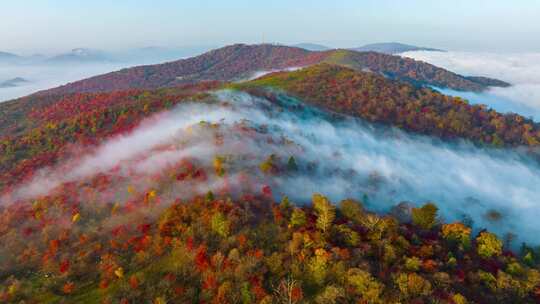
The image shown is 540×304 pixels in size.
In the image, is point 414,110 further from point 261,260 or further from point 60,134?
point 60,134

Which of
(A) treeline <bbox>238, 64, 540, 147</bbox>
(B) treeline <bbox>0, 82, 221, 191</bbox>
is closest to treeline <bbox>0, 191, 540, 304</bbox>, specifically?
(B) treeline <bbox>0, 82, 221, 191</bbox>

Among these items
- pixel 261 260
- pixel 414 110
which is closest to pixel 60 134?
pixel 261 260

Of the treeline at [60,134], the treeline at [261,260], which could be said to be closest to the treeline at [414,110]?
the treeline at [60,134]

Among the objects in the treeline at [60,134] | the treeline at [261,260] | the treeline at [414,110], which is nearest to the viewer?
the treeline at [261,260]

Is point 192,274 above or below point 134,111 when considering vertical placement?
below

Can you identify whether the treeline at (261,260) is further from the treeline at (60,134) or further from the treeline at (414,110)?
the treeline at (414,110)

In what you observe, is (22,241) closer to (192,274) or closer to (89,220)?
(89,220)

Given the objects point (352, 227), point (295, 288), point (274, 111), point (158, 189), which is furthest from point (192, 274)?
point (274, 111)

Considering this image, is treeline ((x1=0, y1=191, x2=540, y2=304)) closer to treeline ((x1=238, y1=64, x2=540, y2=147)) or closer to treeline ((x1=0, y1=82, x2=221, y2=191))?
treeline ((x1=0, y1=82, x2=221, y2=191))
